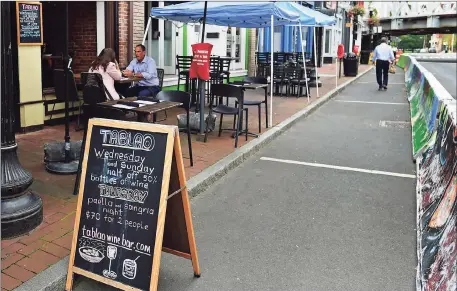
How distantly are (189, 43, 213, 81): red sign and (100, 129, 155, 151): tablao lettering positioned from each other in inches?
169

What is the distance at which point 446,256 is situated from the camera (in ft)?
9.14

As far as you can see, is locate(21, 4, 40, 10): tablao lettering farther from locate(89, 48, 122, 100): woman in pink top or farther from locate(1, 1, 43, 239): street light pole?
locate(1, 1, 43, 239): street light pole

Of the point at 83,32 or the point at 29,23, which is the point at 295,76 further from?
the point at 29,23

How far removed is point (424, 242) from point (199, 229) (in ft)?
6.51

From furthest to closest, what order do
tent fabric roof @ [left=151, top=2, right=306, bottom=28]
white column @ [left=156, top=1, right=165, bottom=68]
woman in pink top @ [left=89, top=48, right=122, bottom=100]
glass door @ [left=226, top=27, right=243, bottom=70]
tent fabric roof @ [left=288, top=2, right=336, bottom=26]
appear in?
glass door @ [left=226, top=27, right=243, bottom=70] → white column @ [left=156, top=1, right=165, bottom=68] → tent fabric roof @ [left=288, top=2, right=336, bottom=26] → tent fabric roof @ [left=151, top=2, right=306, bottom=28] → woman in pink top @ [left=89, top=48, right=122, bottom=100]

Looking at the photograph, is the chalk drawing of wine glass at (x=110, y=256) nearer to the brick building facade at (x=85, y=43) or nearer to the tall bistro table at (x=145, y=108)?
the tall bistro table at (x=145, y=108)

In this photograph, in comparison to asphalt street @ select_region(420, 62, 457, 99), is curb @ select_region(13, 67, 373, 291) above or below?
below

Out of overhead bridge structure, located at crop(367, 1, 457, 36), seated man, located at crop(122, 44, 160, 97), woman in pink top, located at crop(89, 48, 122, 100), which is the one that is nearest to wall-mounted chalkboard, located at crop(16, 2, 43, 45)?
woman in pink top, located at crop(89, 48, 122, 100)

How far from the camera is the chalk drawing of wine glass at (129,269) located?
3.02m

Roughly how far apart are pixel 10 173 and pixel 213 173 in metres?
2.55

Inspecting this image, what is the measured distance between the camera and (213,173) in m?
5.75

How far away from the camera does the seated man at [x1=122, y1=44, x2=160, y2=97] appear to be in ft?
27.2

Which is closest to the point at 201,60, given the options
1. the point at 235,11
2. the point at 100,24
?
the point at 235,11

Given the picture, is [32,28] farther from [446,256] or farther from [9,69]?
[446,256]
